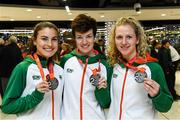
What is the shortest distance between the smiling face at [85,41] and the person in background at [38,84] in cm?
15

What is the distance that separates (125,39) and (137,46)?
135 mm

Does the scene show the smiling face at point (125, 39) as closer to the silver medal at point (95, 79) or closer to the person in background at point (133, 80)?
the person in background at point (133, 80)

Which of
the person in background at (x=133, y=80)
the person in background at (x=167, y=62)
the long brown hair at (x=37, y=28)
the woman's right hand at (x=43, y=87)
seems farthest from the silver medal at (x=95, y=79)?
the person in background at (x=167, y=62)

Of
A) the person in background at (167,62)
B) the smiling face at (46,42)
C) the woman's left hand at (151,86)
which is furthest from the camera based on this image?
the person in background at (167,62)

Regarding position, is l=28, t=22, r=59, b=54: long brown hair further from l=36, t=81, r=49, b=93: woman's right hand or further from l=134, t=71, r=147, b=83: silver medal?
l=134, t=71, r=147, b=83: silver medal

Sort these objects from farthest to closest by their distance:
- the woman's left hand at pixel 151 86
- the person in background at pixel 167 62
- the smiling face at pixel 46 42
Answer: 1. the person in background at pixel 167 62
2. the smiling face at pixel 46 42
3. the woman's left hand at pixel 151 86

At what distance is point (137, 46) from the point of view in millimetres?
2016

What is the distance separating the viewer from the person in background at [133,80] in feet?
6.16

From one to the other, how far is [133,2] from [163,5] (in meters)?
1.32

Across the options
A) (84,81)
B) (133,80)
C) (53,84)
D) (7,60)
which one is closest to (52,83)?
(53,84)

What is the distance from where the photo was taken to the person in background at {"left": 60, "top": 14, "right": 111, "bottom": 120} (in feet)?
6.50

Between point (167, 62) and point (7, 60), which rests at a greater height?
point (7, 60)

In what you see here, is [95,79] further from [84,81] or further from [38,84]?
[38,84]

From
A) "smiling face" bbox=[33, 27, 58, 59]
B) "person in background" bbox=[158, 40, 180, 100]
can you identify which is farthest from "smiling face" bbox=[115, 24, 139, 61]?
"person in background" bbox=[158, 40, 180, 100]
